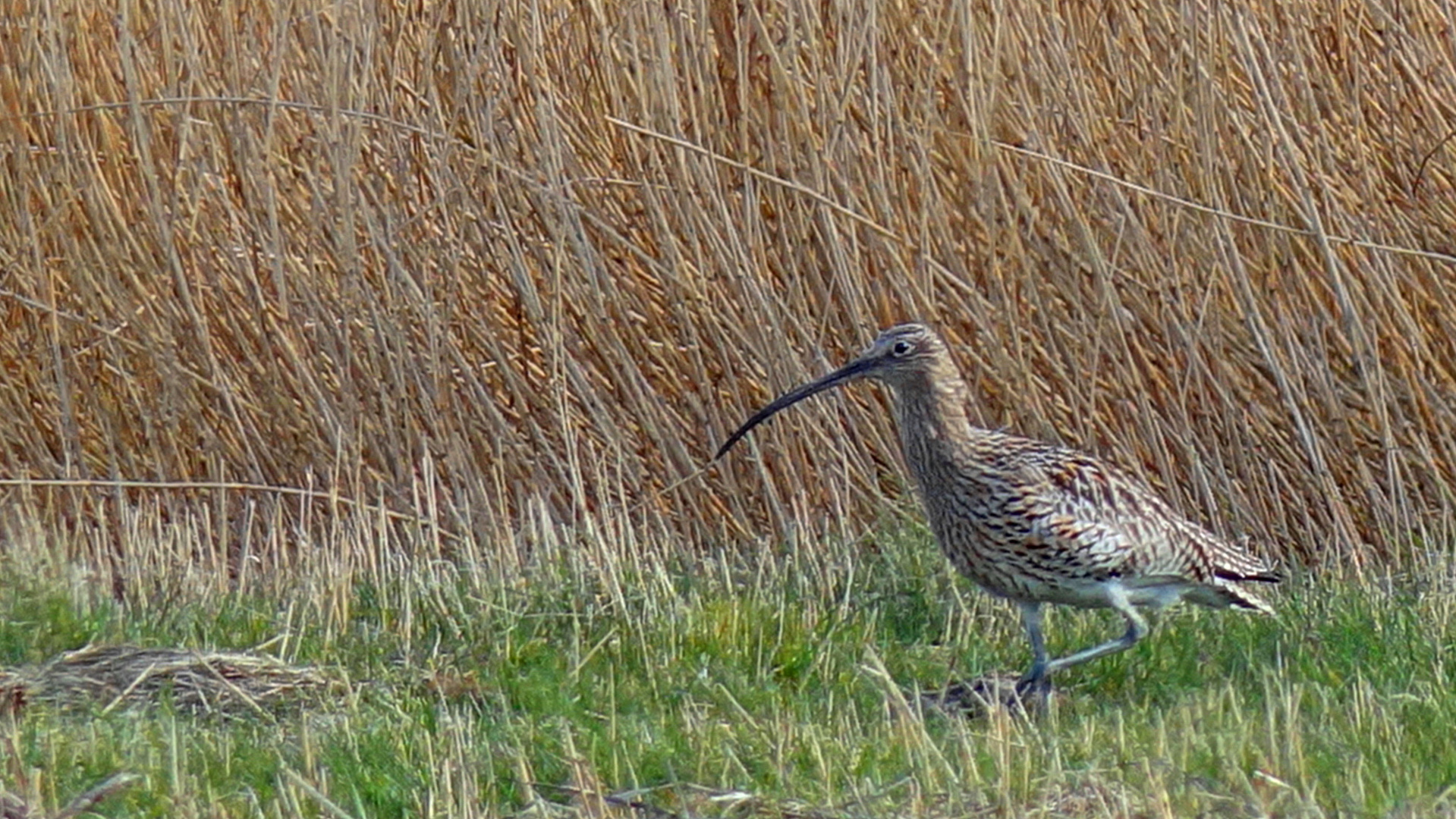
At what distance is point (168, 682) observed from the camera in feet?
14.9

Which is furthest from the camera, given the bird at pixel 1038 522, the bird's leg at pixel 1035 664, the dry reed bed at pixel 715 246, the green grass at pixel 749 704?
the dry reed bed at pixel 715 246

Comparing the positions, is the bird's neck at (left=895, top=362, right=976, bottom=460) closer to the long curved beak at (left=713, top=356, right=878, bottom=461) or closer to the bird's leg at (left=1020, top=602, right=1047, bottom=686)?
the long curved beak at (left=713, top=356, right=878, bottom=461)

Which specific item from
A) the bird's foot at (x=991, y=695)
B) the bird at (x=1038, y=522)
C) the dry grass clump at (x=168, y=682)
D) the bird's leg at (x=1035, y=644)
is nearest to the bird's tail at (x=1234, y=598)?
the bird at (x=1038, y=522)

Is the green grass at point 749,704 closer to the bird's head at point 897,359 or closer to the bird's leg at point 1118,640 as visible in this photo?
the bird's leg at point 1118,640

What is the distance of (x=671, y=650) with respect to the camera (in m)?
4.88

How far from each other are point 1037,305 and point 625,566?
139cm

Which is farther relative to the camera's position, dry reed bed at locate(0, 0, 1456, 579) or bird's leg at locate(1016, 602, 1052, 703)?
dry reed bed at locate(0, 0, 1456, 579)

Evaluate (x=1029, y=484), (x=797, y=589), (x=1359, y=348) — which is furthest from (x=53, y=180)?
(x=1359, y=348)

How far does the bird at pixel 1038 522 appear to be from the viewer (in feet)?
16.6

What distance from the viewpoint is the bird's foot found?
455 centimetres

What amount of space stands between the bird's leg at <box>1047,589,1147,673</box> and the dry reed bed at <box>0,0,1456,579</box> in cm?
102

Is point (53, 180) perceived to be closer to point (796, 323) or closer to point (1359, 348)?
point (796, 323)

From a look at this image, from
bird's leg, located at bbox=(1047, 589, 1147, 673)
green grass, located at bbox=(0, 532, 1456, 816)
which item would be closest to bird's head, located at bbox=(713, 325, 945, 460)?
green grass, located at bbox=(0, 532, 1456, 816)

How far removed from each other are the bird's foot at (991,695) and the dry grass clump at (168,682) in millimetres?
1240
